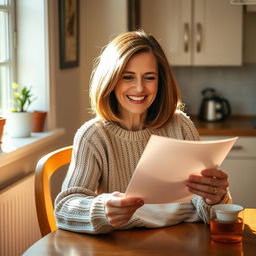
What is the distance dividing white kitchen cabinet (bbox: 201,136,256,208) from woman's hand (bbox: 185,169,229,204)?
2159 mm

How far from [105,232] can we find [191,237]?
0.74 ft

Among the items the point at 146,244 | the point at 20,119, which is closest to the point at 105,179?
the point at 146,244

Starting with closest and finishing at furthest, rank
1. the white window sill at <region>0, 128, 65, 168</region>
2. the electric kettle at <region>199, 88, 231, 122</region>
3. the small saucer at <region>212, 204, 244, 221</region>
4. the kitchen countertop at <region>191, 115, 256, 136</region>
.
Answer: the small saucer at <region>212, 204, 244, 221</region> < the white window sill at <region>0, 128, 65, 168</region> < the kitchen countertop at <region>191, 115, 256, 136</region> < the electric kettle at <region>199, 88, 231, 122</region>

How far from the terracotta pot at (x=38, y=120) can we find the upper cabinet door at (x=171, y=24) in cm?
133

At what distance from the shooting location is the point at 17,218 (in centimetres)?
247

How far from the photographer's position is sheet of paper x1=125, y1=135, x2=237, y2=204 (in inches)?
52.7

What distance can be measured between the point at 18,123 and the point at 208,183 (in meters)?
1.39

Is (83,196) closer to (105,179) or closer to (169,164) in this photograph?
(105,179)

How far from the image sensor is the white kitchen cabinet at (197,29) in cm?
393

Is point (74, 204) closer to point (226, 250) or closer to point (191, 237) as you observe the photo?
point (191, 237)

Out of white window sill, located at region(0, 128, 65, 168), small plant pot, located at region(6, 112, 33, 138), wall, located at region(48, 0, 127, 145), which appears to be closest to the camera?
white window sill, located at region(0, 128, 65, 168)

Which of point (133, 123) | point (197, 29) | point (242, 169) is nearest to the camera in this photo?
point (133, 123)

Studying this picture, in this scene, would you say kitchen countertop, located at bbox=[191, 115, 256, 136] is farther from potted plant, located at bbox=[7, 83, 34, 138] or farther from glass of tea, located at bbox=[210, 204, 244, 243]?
glass of tea, located at bbox=[210, 204, 244, 243]

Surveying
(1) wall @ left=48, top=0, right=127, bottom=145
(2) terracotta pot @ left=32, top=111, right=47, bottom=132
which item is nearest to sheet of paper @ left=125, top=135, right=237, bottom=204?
(2) terracotta pot @ left=32, top=111, right=47, bottom=132
